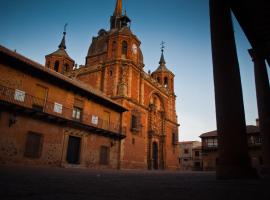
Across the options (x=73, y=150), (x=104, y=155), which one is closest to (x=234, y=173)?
(x=73, y=150)

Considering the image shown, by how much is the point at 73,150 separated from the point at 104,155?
151 inches

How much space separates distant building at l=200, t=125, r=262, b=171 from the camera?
1252 inches

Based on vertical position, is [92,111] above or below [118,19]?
below

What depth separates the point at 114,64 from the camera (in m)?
26.5

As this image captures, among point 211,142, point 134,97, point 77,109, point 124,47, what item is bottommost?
point 211,142

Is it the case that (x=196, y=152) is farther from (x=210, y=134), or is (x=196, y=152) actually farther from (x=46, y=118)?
(x=46, y=118)

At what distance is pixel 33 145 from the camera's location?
14.2 m


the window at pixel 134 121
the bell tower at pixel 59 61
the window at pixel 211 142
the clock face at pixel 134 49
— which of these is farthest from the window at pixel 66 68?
the window at pixel 211 142

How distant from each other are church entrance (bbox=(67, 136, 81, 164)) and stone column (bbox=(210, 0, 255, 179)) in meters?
14.3

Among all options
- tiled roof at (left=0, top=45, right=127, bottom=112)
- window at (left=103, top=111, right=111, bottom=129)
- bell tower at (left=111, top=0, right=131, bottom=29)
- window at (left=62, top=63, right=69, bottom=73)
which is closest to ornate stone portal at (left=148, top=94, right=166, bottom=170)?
tiled roof at (left=0, top=45, right=127, bottom=112)

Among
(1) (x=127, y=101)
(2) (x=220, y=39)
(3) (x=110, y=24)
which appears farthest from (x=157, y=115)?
(2) (x=220, y=39)

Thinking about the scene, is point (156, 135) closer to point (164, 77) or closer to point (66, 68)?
point (164, 77)

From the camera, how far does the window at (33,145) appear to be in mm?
13938

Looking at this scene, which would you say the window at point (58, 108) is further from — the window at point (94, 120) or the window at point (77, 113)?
the window at point (94, 120)
